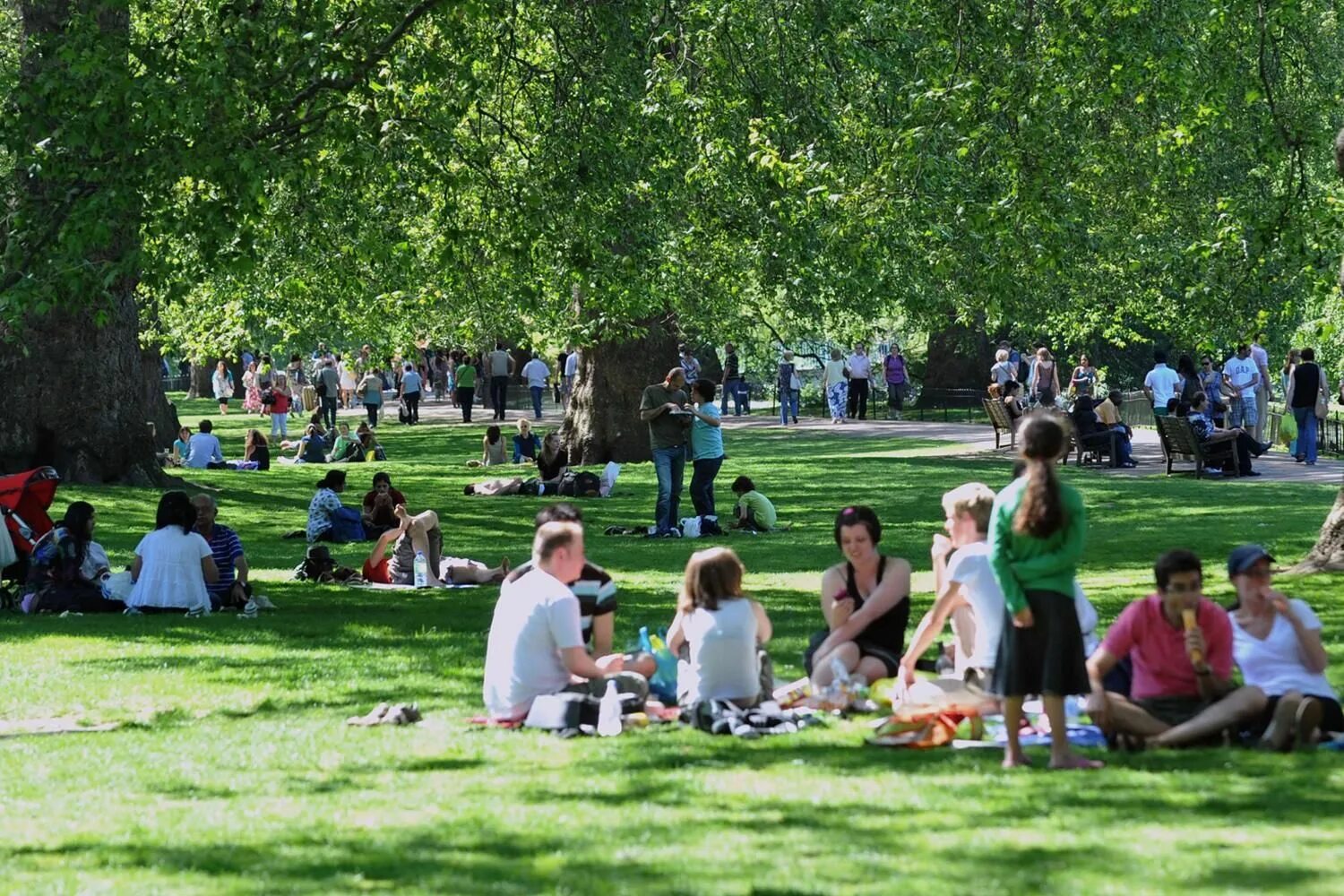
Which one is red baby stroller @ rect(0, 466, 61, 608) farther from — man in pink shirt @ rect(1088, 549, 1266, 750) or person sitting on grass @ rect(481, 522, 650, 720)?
man in pink shirt @ rect(1088, 549, 1266, 750)

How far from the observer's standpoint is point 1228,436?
2848cm

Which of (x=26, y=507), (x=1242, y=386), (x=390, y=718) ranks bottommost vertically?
(x=390, y=718)

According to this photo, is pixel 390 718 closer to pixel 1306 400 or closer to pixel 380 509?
pixel 380 509

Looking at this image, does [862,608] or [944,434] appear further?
[944,434]

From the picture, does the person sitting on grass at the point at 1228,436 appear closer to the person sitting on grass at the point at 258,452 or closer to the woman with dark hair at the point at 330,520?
the woman with dark hair at the point at 330,520

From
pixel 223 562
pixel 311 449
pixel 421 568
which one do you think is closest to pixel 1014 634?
pixel 223 562

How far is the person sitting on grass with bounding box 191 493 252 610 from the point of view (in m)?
16.6

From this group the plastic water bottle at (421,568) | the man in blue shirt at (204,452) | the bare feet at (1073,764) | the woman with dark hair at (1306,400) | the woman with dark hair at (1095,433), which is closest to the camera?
the bare feet at (1073,764)

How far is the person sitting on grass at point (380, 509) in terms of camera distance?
22828 mm

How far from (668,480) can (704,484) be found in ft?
1.95

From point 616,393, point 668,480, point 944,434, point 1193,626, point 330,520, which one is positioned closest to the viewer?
point 1193,626

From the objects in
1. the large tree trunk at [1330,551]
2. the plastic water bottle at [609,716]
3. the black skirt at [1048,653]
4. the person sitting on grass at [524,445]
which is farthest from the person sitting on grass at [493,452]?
the black skirt at [1048,653]

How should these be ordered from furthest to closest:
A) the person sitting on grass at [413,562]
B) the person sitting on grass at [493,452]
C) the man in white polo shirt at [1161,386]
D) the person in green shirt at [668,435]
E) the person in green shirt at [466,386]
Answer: the person in green shirt at [466,386], the person sitting on grass at [493,452], the man in white polo shirt at [1161,386], the person in green shirt at [668,435], the person sitting on grass at [413,562]

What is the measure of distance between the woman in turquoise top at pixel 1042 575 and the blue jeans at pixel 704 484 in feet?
46.3
